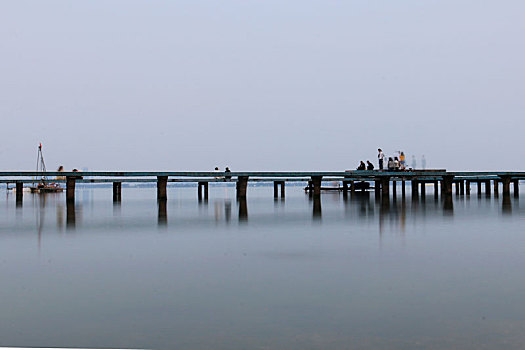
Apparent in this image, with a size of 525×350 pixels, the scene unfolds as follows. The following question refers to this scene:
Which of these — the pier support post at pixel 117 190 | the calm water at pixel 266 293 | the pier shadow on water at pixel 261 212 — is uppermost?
the pier support post at pixel 117 190

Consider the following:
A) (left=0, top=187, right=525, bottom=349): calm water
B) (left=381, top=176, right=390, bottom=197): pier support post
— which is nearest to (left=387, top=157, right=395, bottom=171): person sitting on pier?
(left=381, top=176, right=390, bottom=197): pier support post

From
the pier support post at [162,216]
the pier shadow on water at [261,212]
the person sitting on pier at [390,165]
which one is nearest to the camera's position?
the pier support post at [162,216]

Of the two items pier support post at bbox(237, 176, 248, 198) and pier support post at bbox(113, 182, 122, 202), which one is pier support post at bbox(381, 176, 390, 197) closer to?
pier support post at bbox(237, 176, 248, 198)

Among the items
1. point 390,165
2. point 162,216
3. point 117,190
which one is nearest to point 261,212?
point 162,216

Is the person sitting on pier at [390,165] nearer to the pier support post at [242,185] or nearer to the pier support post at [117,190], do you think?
the pier support post at [242,185]

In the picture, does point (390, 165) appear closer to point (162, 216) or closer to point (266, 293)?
point (162, 216)

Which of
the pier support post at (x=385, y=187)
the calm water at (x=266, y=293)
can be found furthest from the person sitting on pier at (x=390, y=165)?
the calm water at (x=266, y=293)

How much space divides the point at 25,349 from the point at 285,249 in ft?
20.4

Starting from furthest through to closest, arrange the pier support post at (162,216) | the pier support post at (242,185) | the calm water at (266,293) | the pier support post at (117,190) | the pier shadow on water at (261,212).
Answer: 1. the pier support post at (117,190)
2. the pier support post at (242,185)
3. the pier shadow on water at (261,212)
4. the pier support post at (162,216)
5. the calm water at (266,293)

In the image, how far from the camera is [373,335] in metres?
4.11

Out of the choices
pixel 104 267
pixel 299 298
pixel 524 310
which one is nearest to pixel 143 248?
pixel 104 267

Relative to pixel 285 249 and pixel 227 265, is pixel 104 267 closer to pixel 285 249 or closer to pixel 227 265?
pixel 227 265

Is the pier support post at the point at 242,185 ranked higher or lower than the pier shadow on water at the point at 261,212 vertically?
higher

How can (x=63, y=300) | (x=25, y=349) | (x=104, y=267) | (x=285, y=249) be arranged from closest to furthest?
(x=25, y=349) → (x=63, y=300) → (x=104, y=267) → (x=285, y=249)
